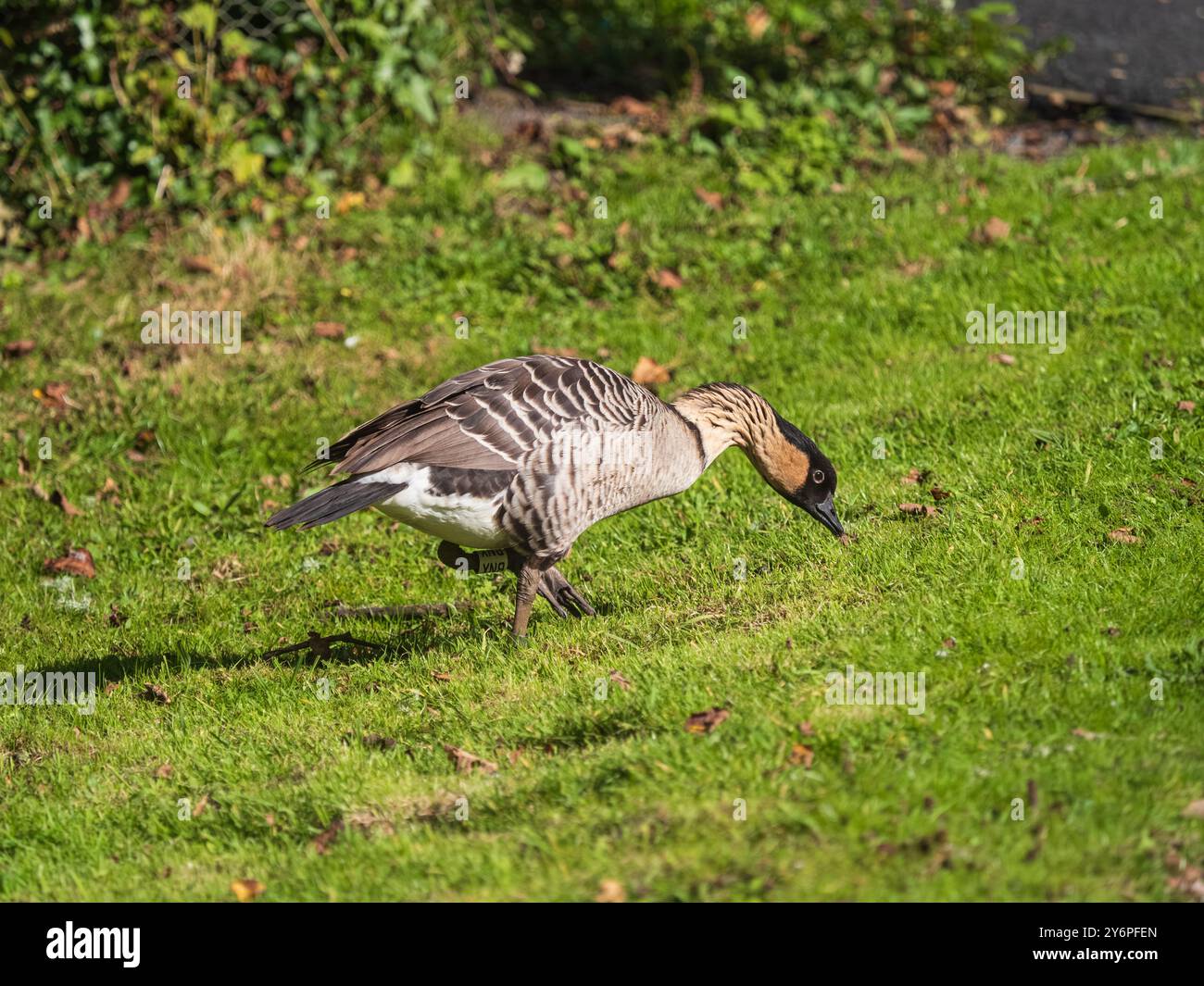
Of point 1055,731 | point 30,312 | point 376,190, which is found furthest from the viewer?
point 376,190

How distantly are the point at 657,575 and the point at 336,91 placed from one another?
650 cm

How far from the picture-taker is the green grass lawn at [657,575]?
4.44 metres

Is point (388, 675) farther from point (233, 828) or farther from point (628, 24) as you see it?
point (628, 24)

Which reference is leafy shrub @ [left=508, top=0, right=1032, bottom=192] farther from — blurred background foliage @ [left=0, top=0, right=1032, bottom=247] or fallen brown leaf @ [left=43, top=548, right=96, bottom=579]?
fallen brown leaf @ [left=43, top=548, right=96, bottom=579]

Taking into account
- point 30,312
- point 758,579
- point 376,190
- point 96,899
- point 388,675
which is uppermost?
point 376,190

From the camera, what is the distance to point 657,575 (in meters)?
7.00

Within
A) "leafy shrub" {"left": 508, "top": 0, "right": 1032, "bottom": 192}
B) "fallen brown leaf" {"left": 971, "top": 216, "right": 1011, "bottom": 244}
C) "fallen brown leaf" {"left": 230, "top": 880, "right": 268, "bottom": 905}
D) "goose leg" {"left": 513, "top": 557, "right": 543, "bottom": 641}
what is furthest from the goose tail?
"leafy shrub" {"left": 508, "top": 0, "right": 1032, "bottom": 192}

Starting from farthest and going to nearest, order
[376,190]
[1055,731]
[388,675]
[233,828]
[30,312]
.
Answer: [376,190]
[30,312]
[388,675]
[233,828]
[1055,731]

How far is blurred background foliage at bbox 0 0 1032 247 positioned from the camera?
10.7m

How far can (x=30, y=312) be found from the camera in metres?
10.1

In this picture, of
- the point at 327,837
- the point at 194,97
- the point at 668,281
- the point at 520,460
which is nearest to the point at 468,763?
the point at 327,837

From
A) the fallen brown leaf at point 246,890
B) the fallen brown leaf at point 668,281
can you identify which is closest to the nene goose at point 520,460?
the fallen brown leaf at point 246,890
